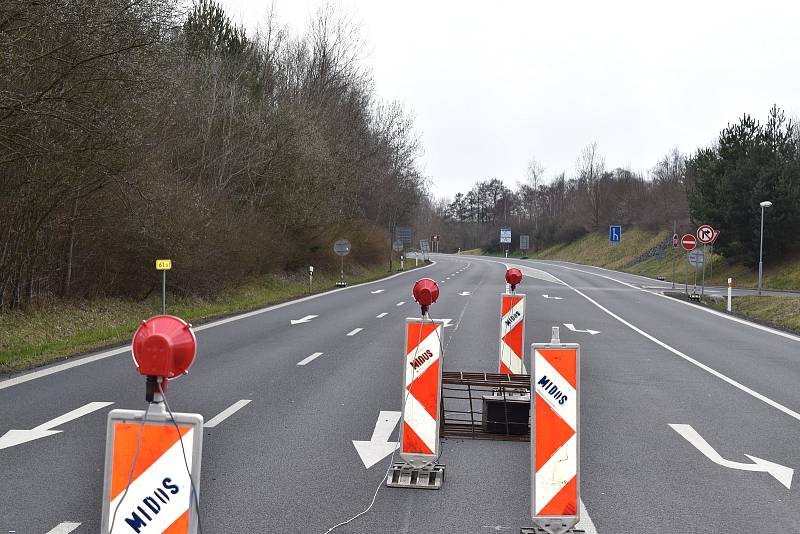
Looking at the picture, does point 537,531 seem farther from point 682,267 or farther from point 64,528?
point 682,267

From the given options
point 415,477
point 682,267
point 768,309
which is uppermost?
point 415,477

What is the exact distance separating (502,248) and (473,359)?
116189mm

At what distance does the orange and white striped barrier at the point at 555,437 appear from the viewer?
473 cm

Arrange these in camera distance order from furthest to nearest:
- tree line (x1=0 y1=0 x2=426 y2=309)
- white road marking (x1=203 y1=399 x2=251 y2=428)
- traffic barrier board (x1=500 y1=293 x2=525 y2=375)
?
tree line (x1=0 y1=0 x2=426 y2=309)
traffic barrier board (x1=500 y1=293 x2=525 y2=375)
white road marking (x1=203 y1=399 x2=251 y2=428)

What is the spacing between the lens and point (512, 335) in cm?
953

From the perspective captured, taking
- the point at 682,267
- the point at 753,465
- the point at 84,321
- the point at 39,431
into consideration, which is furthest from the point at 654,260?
the point at 39,431

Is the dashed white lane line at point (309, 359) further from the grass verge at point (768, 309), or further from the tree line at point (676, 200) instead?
the tree line at point (676, 200)

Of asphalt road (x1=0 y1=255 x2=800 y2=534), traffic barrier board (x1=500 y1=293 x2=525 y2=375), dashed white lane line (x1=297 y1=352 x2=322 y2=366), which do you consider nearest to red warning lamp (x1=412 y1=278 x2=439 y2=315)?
asphalt road (x1=0 y1=255 x2=800 y2=534)

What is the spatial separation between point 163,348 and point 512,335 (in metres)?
6.91

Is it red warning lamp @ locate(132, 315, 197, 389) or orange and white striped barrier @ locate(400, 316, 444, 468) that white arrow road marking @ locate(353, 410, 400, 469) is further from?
red warning lamp @ locate(132, 315, 197, 389)

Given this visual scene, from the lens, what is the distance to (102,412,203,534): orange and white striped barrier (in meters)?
3.09

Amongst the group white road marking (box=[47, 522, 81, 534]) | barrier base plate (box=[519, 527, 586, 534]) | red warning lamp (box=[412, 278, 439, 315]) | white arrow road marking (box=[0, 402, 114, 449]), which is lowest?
white arrow road marking (box=[0, 402, 114, 449])

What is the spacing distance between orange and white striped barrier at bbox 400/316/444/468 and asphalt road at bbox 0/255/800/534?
0.33m

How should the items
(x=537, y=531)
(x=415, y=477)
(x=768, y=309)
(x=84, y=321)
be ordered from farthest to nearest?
(x=768, y=309) → (x=84, y=321) → (x=415, y=477) → (x=537, y=531)
